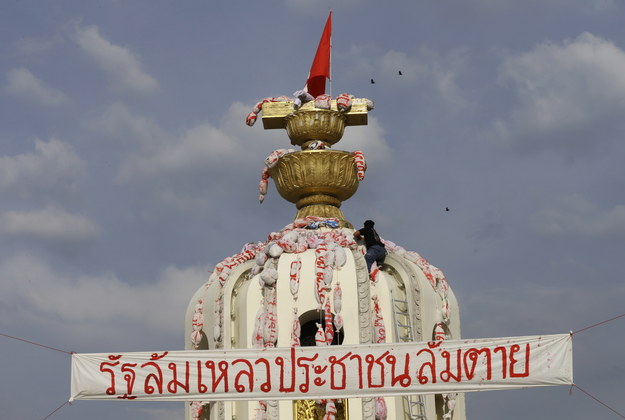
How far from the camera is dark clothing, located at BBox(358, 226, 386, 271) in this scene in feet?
66.0

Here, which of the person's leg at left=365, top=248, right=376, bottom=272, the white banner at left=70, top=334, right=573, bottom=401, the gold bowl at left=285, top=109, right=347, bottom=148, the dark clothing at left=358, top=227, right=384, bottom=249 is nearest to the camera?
the white banner at left=70, top=334, right=573, bottom=401

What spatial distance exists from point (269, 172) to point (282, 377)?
7608 mm

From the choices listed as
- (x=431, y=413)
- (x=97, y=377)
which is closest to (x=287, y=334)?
(x=431, y=413)

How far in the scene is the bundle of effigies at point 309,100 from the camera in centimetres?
2206

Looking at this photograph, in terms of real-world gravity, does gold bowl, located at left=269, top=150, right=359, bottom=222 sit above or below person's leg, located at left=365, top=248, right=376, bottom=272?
above

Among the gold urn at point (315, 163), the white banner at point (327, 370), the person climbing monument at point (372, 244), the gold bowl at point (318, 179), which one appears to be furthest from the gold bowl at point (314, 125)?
the white banner at point (327, 370)

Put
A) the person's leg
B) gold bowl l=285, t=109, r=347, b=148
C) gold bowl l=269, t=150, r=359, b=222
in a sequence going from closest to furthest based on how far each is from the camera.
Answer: the person's leg, gold bowl l=269, t=150, r=359, b=222, gold bowl l=285, t=109, r=347, b=148

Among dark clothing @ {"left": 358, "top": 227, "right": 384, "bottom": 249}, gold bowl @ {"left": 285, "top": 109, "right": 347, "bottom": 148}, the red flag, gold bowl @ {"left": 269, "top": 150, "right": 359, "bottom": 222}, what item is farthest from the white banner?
the red flag

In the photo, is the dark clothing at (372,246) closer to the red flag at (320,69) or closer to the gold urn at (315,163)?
the gold urn at (315,163)

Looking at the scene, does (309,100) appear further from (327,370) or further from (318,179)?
(327,370)

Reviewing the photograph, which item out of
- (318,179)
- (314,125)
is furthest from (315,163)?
(314,125)

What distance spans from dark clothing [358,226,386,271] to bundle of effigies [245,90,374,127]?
295cm

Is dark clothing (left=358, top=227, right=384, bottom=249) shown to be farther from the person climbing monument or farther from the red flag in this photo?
the red flag

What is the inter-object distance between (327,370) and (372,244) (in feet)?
16.7
